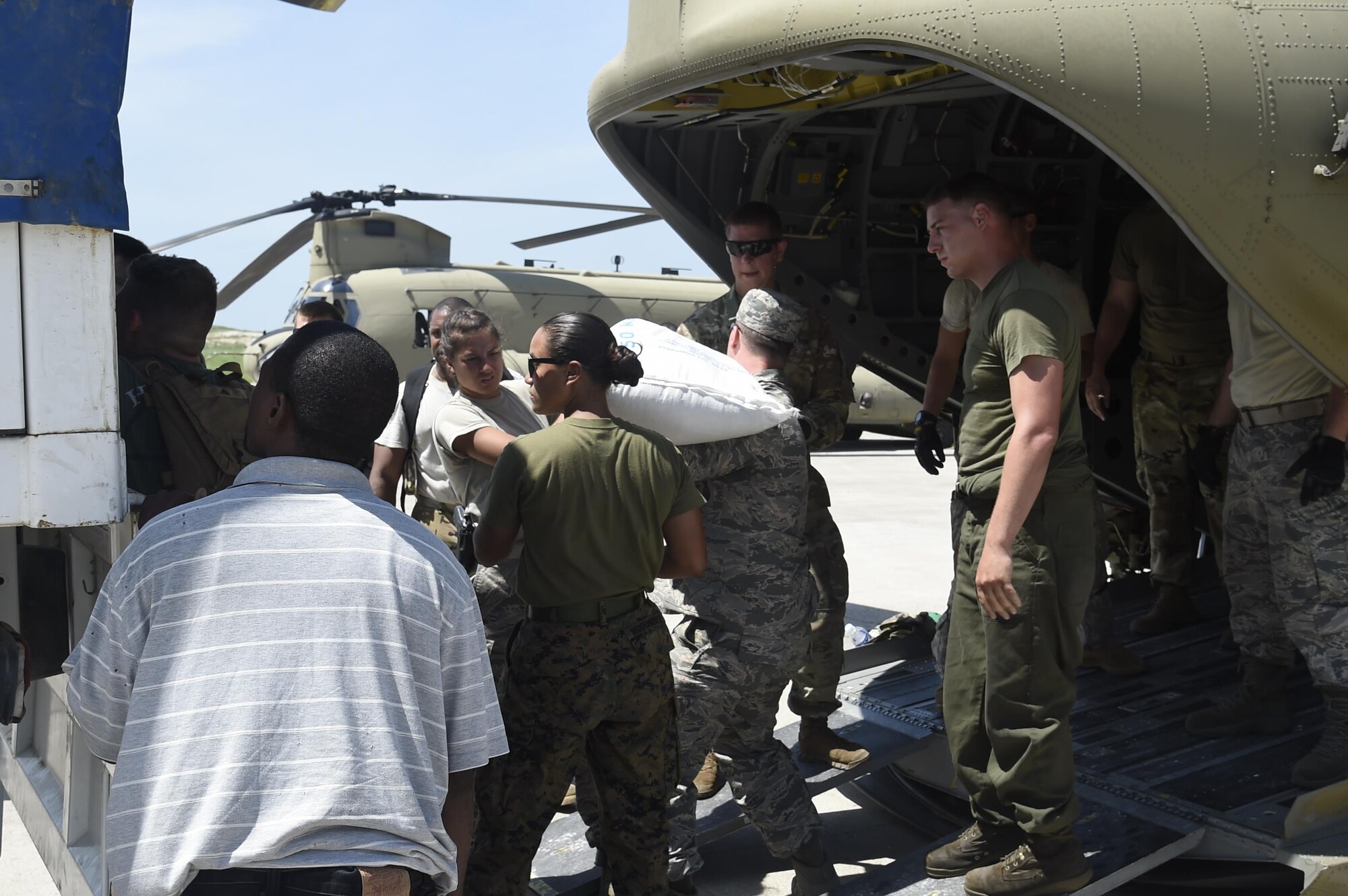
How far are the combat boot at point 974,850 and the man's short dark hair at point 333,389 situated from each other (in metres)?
2.22

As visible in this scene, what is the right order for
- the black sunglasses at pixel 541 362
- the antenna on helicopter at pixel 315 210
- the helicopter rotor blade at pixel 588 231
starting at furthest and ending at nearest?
the antenna on helicopter at pixel 315 210 → the helicopter rotor blade at pixel 588 231 → the black sunglasses at pixel 541 362

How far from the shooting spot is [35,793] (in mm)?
3258

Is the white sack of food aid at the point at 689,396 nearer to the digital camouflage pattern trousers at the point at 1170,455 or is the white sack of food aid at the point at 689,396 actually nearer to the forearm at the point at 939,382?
the forearm at the point at 939,382

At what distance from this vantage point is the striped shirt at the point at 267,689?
1.80 metres

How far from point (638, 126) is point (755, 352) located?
1.47m

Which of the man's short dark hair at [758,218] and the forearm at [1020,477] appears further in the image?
the man's short dark hair at [758,218]

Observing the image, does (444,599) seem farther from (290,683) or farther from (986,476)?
(986,476)

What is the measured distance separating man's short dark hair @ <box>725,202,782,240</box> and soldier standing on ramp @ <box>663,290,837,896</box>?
108 centimetres

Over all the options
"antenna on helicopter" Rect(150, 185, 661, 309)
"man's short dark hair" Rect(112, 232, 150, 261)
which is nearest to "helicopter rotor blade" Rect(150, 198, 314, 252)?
"antenna on helicopter" Rect(150, 185, 661, 309)

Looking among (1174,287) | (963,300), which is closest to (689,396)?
(963,300)

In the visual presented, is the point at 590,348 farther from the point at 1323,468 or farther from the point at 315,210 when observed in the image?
the point at 315,210

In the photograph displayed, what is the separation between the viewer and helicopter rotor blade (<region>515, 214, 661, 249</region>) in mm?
9422

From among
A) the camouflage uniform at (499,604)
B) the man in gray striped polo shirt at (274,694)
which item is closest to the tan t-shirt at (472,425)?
the camouflage uniform at (499,604)

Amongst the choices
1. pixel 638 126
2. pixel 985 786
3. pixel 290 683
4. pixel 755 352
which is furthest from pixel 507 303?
pixel 290 683
